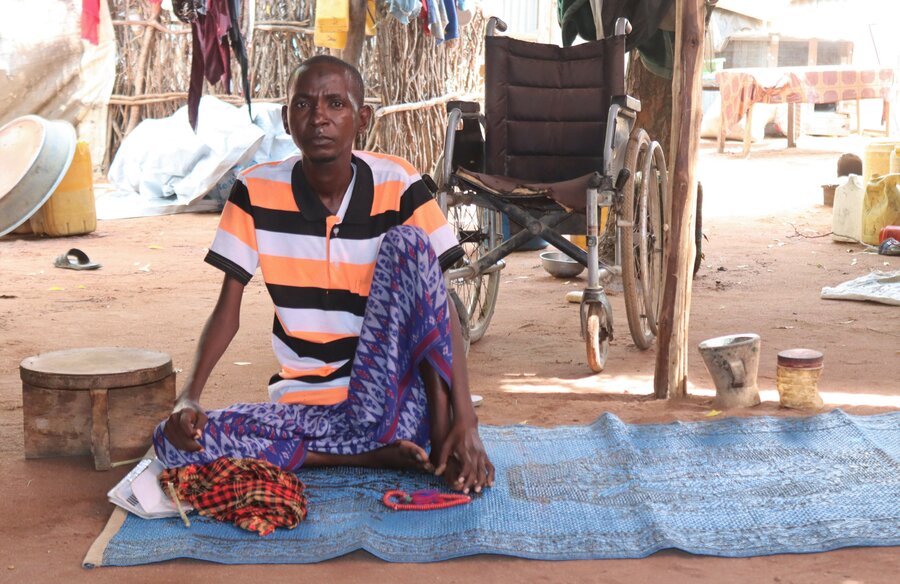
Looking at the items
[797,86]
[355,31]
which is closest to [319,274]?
[355,31]

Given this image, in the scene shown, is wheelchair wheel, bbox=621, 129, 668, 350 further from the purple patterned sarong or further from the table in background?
the table in background

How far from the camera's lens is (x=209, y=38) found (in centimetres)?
411

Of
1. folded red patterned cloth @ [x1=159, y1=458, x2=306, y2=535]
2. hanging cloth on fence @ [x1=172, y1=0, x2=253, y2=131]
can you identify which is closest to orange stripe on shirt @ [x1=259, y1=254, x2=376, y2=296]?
folded red patterned cloth @ [x1=159, y1=458, x2=306, y2=535]

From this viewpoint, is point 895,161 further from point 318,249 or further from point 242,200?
point 242,200

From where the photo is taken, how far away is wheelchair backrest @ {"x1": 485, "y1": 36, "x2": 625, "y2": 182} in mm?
4730

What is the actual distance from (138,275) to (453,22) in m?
2.94

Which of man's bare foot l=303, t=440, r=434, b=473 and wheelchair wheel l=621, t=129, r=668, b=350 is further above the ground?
wheelchair wheel l=621, t=129, r=668, b=350

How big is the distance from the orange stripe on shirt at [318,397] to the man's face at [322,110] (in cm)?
63

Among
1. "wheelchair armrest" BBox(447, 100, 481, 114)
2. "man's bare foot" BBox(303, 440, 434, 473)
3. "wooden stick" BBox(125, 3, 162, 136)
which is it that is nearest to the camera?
"man's bare foot" BBox(303, 440, 434, 473)

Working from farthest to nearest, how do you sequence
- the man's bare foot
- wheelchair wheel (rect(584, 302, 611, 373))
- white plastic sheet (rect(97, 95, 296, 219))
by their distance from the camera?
white plastic sheet (rect(97, 95, 296, 219)), wheelchair wheel (rect(584, 302, 611, 373)), the man's bare foot

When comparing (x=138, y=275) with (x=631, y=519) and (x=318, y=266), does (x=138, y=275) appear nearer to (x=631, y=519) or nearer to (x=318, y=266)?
(x=318, y=266)

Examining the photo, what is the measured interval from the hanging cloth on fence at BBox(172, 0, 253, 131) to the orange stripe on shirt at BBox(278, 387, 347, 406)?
5.27ft

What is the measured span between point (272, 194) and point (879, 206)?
608 centimetres

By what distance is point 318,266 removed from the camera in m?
2.79
